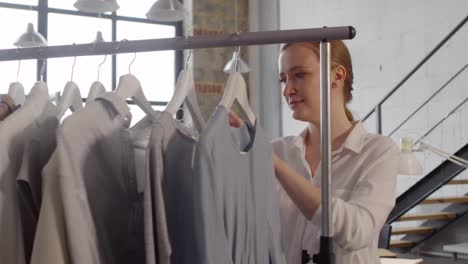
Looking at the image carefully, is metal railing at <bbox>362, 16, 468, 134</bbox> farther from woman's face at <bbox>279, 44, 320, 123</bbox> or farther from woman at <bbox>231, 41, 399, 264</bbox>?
woman's face at <bbox>279, 44, 320, 123</bbox>

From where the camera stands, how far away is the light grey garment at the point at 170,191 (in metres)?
1.13

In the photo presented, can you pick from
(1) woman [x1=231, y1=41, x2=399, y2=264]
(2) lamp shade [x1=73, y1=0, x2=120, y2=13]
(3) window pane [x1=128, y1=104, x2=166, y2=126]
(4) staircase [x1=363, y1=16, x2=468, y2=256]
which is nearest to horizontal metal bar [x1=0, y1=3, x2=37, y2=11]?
(2) lamp shade [x1=73, y1=0, x2=120, y2=13]

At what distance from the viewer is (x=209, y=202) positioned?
114 cm

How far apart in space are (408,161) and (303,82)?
233 centimetres

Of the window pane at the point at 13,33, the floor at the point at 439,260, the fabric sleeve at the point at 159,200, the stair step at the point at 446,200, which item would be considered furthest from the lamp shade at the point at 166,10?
the fabric sleeve at the point at 159,200

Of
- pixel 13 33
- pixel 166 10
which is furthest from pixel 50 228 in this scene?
pixel 13 33

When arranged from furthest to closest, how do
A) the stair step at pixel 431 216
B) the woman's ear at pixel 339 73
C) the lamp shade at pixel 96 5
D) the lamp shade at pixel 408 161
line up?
the stair step at pixel 431 216
the lamp shade at pixel 96 5
the lamp shade at pixel 408 161
the woman's ear at pixel 339 73

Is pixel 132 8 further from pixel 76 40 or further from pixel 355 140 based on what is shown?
pixel 355 140

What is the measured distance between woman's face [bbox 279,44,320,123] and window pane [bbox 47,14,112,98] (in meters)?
7.51

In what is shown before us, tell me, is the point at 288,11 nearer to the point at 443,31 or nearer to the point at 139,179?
the point at 443,31

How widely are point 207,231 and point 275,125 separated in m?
9.12

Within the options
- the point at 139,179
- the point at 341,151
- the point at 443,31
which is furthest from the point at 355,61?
the point at 139,179

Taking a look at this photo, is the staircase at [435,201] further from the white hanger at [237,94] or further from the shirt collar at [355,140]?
the white hanger at [237,94]

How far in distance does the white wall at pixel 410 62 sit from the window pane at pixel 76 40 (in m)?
3.53
